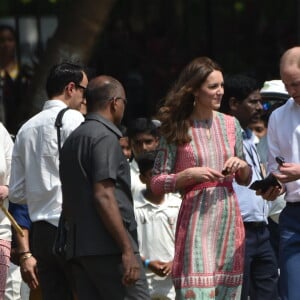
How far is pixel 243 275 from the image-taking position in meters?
8.98

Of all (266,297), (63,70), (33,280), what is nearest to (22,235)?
(33,280)

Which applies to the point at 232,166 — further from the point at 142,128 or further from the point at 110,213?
the point at 142,128

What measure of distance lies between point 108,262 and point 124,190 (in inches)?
17.1

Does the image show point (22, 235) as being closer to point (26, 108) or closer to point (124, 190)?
point (124, 190)

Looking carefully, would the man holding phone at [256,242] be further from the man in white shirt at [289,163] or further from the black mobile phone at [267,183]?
the black mobile phone at [267,183]

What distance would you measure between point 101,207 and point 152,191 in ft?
3.84

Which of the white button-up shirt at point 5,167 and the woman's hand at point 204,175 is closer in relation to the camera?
the woman's hand at point 204,175

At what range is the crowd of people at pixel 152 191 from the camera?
762 cm

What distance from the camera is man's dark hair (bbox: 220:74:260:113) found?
9805 millimetres

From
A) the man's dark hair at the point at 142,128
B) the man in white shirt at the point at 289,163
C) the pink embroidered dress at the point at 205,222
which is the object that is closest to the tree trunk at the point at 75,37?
the man's dark hair at the point at 142,128

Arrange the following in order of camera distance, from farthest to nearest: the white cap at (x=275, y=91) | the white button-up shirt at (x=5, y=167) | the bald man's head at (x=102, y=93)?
the white cap at (x=275, y=91), the white button-up shirt at (x=5, y=167), the bald man's head at (x=102, y=93)

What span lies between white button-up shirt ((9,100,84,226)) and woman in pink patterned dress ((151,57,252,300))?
2.12 feet

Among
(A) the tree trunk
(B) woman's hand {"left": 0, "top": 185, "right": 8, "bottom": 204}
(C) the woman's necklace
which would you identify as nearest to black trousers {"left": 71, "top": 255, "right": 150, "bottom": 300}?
(C) the woman's necklace

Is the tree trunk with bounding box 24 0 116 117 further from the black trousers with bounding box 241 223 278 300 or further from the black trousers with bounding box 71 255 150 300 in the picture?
the black trousers with bounding box 71 255 150 300
